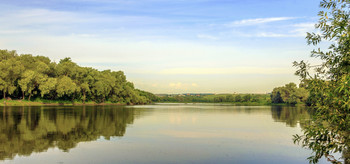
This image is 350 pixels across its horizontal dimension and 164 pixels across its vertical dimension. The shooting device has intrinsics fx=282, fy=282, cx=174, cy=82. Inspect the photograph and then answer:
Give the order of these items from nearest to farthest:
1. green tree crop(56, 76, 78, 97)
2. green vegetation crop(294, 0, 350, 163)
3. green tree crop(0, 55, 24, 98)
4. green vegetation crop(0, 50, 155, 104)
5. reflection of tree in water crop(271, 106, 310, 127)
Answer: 1. green vegetation crop(294, 0, 350, 163)
2. reflection of tree in water crop(271, 106, 310, 127)
3. green tree crop(0, 55, 24, 98)
4. green vegetation crop(0, 50, 155, 104)
5. green tree crop(56, 76, 78, 97)

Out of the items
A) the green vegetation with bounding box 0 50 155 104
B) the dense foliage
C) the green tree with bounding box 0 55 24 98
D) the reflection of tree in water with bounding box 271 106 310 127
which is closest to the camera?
the reflection of tree in water with bounding box 271 106 310 127

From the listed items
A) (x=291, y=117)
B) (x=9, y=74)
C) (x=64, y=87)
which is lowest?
(x=291, y=117)

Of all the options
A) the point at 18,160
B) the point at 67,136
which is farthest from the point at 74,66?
the point at 18,160

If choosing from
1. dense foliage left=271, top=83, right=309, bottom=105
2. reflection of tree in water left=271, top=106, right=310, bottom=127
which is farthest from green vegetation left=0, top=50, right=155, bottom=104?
dense foliage left=271, top=83, right=309, bottom=105

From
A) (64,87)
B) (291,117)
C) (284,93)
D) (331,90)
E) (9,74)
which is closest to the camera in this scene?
(331,90)

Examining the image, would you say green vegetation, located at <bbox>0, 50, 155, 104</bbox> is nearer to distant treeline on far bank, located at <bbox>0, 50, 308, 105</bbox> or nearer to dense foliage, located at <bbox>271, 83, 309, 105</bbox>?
distant treeline on far bank, located at <bbox>0, 50, 308, 105</bbox>

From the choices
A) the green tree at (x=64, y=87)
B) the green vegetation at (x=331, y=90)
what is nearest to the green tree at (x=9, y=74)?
the green tree at (x=64, y=87)

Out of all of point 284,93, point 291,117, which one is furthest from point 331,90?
point 284,93

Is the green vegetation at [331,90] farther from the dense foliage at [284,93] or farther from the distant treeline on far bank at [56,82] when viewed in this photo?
the dense foliage at [284,93]

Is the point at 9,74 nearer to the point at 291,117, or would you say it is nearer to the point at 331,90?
the point at 291,117

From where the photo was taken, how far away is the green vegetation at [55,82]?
8975cm

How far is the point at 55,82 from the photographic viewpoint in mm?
96750

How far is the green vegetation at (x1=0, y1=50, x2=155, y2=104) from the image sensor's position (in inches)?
3533

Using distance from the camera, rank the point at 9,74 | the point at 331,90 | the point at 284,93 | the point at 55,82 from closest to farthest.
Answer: the point at 331,90, the point at 9,74, the point at 55,82, the point at 284,93
